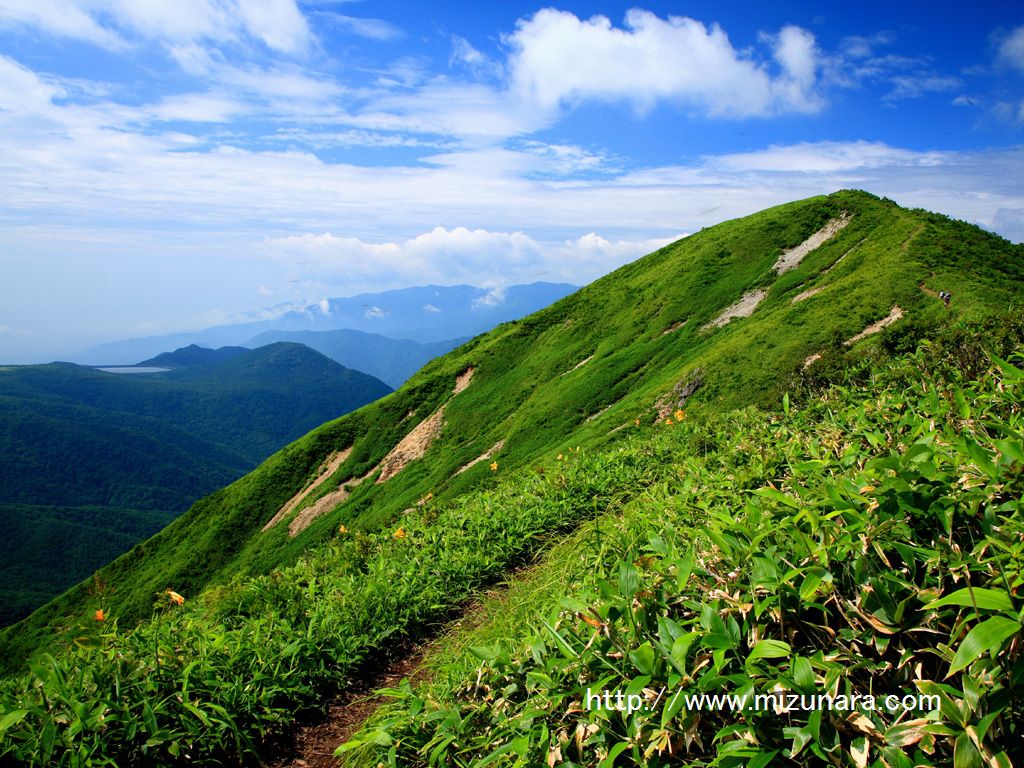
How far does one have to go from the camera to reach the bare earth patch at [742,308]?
40.5 m

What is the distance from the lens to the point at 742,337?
104 feet

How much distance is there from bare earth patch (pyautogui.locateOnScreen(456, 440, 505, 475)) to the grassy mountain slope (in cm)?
15

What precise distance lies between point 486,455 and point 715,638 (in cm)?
3892

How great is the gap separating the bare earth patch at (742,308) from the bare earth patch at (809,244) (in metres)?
3.27

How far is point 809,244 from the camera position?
1756 inches

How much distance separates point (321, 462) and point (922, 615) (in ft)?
185

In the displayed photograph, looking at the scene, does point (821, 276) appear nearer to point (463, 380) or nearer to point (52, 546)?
point (463, 380)

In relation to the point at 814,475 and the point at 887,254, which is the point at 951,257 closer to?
the point at 887,254

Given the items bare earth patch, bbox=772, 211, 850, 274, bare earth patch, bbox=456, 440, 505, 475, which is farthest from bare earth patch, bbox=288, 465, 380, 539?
bare earth patch, bbox=772, 211, 850, 274

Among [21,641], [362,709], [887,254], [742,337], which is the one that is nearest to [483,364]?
[742,337]

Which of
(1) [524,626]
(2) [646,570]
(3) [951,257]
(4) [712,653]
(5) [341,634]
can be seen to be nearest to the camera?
(4) [712,653]

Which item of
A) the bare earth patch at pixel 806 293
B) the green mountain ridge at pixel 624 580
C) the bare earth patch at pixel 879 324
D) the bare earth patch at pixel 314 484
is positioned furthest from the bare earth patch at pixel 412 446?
the green mountain ridge at pixel 624 580

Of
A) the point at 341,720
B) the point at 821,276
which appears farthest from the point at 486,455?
the point at 341,720

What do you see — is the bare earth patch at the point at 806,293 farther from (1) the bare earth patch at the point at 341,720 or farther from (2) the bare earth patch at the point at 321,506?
(1) the bare earth patch at the point at 341,720
